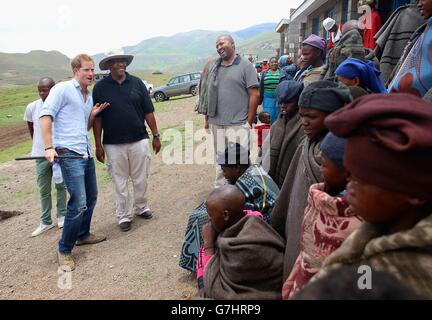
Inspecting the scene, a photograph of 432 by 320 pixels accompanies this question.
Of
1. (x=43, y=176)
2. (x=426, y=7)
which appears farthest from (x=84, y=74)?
(x=426, y=7)

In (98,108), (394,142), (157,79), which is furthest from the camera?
(157,79)

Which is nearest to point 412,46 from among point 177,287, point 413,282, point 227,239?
point 227,239

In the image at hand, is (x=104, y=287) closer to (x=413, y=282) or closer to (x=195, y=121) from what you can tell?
(x=413, y=282)

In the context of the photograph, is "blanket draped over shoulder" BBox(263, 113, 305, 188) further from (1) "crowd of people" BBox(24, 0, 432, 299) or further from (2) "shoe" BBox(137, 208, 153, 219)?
(2) "shoe" BBox(137, 208, 153, 219)

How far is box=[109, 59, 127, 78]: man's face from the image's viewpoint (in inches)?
161

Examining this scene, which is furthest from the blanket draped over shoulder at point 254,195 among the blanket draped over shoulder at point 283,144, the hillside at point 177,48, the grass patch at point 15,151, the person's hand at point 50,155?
the hillside at point 177,48

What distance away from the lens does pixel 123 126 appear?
4.16 m

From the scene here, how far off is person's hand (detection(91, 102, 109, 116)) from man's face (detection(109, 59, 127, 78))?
0.36 meters

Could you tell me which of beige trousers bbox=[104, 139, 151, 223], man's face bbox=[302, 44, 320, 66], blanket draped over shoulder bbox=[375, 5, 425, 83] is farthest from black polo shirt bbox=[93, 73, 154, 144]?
blanket draped over shoulder bbox=[375, 5, 425, 83]

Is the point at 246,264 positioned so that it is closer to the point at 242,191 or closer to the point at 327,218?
the point at 327,218

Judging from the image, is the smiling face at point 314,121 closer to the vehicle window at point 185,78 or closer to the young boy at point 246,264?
the young boy at point 246,264

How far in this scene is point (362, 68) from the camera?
8.70 ft

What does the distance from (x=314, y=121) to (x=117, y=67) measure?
9.13 feet
